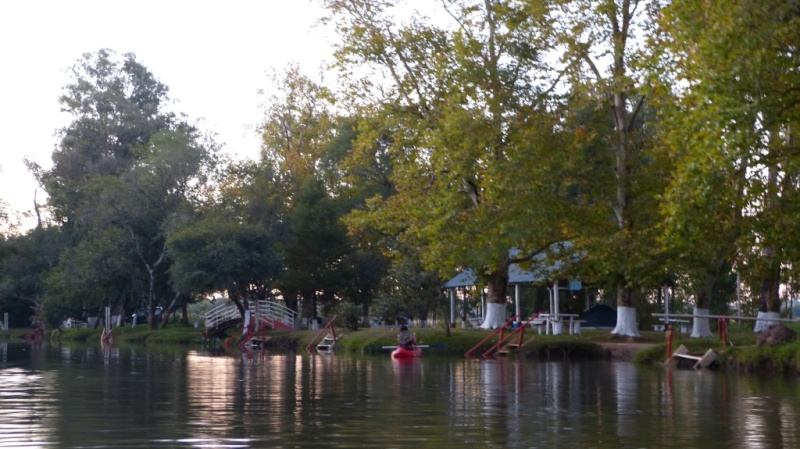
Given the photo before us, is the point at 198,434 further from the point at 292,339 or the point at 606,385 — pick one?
the point at 292,339

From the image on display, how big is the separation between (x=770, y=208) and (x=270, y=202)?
40.4 m

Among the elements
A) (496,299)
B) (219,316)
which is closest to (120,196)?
(219,316)

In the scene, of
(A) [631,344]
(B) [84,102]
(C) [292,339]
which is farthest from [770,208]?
(B) [84,102]

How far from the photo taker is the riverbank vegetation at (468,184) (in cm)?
2498

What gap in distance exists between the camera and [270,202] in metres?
66.4

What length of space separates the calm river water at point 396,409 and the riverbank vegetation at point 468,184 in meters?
5.69

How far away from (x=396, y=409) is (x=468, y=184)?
25475 mm

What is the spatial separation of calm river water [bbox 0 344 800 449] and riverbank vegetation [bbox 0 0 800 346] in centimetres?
569

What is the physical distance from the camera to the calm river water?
1265cm

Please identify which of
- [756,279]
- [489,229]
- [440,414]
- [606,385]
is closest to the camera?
[440,414]

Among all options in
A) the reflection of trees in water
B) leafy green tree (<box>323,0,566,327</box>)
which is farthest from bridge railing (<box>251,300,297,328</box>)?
the reflection of trees in water

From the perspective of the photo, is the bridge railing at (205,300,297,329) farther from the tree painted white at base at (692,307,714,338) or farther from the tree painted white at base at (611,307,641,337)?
the tree painted white at base at (692,307,714,338)

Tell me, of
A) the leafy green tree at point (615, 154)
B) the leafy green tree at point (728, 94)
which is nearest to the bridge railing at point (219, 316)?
the leafy green tree at point (615, 154)

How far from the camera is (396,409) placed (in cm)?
1659
